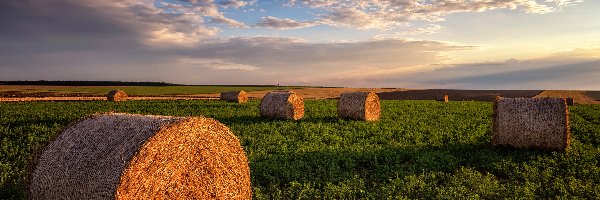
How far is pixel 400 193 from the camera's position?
947cm

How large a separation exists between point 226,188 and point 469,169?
21.9 feet

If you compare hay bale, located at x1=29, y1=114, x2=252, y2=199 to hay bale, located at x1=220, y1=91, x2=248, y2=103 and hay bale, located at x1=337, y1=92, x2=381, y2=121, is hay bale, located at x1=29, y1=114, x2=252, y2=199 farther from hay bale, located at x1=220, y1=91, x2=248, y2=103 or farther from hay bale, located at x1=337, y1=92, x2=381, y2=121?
hay bale, located at x1=220, y1=91, x2=248, y2=103

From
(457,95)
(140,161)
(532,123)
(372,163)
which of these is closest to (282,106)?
(372,163)

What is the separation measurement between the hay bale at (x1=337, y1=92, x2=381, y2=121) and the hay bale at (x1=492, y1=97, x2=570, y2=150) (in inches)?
275

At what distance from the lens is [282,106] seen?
21.0 m

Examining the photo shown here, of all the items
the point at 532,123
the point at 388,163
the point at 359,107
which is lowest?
the point at 388,163

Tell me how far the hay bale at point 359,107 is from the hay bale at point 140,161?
1330 cm

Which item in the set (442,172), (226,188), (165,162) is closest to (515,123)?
(442,172)

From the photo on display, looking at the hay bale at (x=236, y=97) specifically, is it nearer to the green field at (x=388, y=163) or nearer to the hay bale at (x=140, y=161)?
the green field at (x=388, y=163)

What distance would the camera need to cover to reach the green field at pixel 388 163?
380 inches

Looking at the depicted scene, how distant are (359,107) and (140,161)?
15.3m

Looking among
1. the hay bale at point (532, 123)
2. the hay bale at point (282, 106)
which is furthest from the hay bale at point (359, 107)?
the hay bale at point (532, 123)

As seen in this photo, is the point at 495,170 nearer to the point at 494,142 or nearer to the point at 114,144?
the point at 494,142

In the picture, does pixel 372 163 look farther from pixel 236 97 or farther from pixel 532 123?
pixel 236 97
